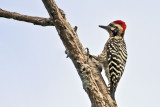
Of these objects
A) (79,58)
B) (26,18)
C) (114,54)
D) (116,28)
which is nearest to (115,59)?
(114,54)

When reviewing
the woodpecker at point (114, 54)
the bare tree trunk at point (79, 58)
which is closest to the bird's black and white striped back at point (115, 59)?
the woodpecker at point (114, 54)

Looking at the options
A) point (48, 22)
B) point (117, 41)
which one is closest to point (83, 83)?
point (48, 22)

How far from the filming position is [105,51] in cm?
696

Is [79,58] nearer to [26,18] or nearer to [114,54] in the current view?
[26,18]

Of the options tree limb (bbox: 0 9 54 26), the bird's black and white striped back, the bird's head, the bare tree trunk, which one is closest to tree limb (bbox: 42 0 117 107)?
the bare tree trunk

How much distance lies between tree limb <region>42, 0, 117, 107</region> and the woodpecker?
1.11 meters

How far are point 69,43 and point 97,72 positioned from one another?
2.32 ft

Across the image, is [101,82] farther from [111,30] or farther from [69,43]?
[111,30]

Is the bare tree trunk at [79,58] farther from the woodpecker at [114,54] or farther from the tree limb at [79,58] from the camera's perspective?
the woodpecker at [114,54]

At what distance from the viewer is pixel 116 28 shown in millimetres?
7676

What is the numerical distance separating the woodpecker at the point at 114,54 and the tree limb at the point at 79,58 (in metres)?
1.11

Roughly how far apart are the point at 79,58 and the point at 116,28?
132 inches

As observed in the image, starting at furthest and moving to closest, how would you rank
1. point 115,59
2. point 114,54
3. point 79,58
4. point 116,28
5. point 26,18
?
point 116,28, point 114,54, point 115,59, point 26,18, point 79,58

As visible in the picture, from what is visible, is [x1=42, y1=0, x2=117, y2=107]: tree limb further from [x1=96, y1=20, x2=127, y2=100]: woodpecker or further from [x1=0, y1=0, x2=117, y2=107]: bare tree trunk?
[x1=96, y1=20, x2=127, y2=100]: woodpecker
